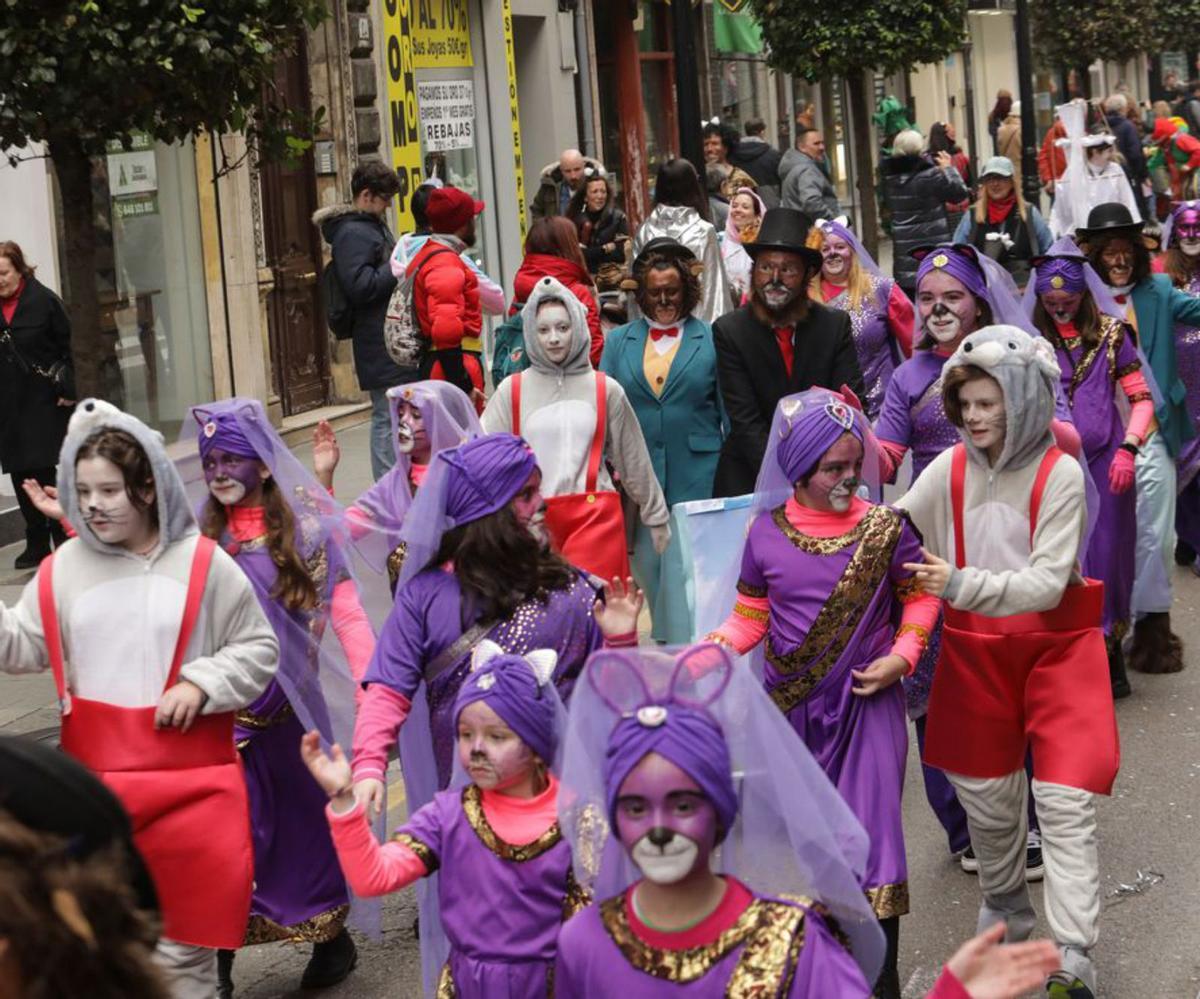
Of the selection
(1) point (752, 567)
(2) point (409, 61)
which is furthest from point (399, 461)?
(2) point (409, 61)

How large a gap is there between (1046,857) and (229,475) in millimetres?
2461

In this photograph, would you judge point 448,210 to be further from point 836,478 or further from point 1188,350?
point 836,478

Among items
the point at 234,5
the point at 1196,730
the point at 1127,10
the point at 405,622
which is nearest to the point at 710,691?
the point at 405,622

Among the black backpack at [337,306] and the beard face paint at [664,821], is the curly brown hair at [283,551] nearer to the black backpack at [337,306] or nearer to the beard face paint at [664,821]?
the beard face paint at [664,821]

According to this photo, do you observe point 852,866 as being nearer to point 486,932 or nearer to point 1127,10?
point 486,932

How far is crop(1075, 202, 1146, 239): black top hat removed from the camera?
9805 millimetres

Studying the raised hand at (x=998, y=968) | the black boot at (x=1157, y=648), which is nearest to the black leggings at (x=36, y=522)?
the black boot at (x=1157, y=648)

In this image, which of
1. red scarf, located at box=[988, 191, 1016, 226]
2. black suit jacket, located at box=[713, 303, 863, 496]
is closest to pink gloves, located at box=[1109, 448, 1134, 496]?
black suit jacket, located at box=[713, 303, 863, 496]

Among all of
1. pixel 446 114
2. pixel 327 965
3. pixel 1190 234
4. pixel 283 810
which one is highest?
pixel 446 114

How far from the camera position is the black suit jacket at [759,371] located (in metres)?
8.73

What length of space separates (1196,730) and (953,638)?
9.31ft

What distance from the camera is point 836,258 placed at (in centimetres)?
1019

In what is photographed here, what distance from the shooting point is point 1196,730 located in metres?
8.70

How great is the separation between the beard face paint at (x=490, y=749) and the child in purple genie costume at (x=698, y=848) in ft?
1.22
